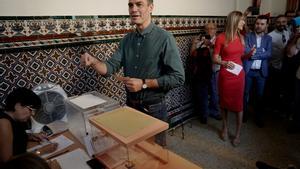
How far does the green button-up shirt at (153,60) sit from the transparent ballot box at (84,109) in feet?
1.01

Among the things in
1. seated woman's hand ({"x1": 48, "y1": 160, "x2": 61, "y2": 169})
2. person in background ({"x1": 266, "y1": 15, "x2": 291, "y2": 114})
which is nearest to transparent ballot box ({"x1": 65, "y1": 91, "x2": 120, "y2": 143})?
seated woman's hand ({"x1": 48, "y1": 160, "x2": 61, "y2": 169})

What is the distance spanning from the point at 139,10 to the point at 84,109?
74 centimetres

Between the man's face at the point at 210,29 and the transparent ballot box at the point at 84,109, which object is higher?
the man's face at the point at 210,29

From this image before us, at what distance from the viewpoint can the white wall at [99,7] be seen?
1.64m

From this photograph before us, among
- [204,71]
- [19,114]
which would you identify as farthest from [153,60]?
[204,71]

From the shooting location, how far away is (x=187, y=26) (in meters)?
3.07

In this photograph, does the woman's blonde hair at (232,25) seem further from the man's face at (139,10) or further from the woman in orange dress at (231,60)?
the man's face at (139,10)

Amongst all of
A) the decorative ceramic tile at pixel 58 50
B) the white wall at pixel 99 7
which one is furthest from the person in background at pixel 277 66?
the decorative ceramic tile at pixel 58 50

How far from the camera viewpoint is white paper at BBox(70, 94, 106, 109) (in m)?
1.36

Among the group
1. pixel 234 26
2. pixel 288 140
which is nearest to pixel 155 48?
pixel 234 26

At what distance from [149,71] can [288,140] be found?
2.22 m

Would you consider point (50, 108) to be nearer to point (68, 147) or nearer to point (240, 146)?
point (68, 147)

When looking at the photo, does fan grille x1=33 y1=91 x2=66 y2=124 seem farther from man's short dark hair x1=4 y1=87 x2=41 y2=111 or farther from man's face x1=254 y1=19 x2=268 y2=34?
man's face x1=254 y1=19 x2=268 y2=34

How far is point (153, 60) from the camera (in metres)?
1.58
